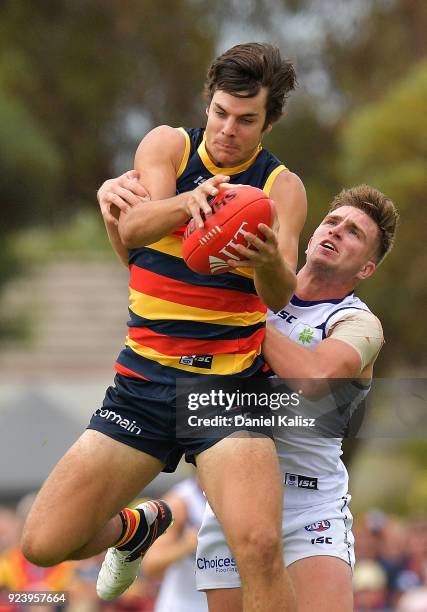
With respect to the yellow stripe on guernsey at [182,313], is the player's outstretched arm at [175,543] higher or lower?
lower

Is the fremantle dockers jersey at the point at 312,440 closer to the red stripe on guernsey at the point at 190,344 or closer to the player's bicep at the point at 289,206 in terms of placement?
the red stripe on guernsey at the point at 190,344

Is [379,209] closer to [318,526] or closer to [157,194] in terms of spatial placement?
[157,194]

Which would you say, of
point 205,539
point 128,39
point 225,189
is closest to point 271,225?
point 225,189

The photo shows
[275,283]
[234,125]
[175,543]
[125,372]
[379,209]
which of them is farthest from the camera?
[175,543]

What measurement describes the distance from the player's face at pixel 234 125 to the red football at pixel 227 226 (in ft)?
1.21

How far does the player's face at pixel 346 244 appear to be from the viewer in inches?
245

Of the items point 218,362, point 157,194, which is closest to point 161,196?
point 157,194

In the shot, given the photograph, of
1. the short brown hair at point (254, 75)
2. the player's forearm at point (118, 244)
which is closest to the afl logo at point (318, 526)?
the player's forearm at point (118, 244)

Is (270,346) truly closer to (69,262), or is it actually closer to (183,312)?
(183,312)

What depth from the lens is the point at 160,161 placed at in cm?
562

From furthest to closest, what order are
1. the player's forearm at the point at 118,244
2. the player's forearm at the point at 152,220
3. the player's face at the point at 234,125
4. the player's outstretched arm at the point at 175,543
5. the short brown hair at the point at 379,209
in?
the player's outstretched arm at the point at 175,543, the short brown hair at the point at 379,209, the player's forearm at the point at 118,244, the player's face at the point at 234,125, the player's forearm at the point at 152,220

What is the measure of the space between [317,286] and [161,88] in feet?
61.2

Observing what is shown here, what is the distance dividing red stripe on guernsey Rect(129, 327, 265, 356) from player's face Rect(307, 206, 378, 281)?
28.2 inches

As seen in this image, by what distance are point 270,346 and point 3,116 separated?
18185 millimetres
